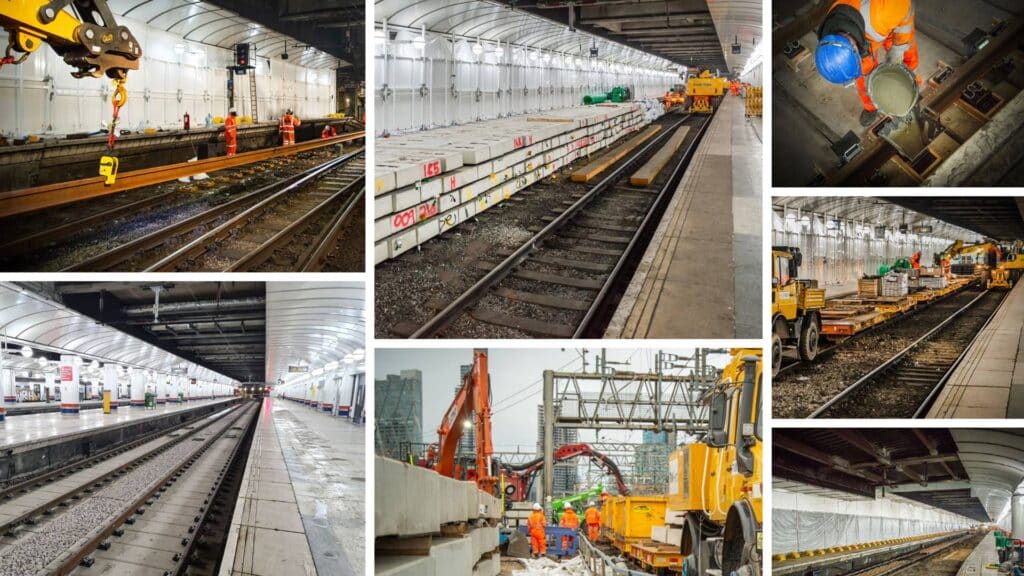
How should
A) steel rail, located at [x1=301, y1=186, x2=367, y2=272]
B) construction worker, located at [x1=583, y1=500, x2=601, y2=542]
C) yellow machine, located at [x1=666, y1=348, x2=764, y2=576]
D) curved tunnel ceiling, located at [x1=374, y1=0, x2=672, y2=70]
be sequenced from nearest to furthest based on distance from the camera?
yellow machine, located at [x1=666, y1=348, x2=764, y2=576] → steel rail, located at [x1=301, y1=186, x2=367, y2=272] → curved tunnel ceiling, located at [x1=374, y1=0, x2=672, y2=70] → construction worker, located at [x1=583, y1=500, x2=601, y2=542]

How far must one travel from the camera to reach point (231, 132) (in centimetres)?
898

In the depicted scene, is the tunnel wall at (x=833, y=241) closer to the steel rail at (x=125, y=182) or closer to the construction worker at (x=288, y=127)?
the steel rail at (x=125, y=182)

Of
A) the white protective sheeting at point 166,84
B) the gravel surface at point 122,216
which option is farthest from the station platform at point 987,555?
the gravel surface at point 122,216

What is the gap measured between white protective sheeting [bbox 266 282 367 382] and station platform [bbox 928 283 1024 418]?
10.8 ft

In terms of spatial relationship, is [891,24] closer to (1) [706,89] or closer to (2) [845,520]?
(2) [845,520]

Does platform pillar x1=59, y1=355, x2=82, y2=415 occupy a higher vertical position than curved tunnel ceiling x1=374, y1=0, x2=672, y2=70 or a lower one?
lower

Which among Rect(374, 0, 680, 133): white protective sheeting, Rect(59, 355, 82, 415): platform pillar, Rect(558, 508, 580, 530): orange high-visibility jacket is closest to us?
Rect(59, 355, 82, 415): platform pillar

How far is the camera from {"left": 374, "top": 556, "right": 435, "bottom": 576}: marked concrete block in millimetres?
3438

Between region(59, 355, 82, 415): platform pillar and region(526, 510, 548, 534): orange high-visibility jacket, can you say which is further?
region(526, 510, 548, 534): orange high-visibility jacket

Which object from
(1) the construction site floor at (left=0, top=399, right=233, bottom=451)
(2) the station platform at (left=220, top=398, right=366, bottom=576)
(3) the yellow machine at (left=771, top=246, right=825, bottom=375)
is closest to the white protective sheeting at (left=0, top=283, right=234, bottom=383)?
(1) the construction site floor at (left=0, top=399, right=233, bottom=451)

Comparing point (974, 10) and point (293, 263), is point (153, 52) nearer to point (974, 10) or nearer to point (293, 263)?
point (293, 263)

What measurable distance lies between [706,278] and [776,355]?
2.50 feet

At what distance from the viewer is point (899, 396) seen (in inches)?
145

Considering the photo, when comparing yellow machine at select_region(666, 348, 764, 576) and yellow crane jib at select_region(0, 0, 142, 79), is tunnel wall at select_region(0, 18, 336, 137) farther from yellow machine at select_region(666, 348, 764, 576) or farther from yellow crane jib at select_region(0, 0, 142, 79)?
yellow machine at select_region(666, 348, 764, 576)
